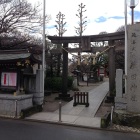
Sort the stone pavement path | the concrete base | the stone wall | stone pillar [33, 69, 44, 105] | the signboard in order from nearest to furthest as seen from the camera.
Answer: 1. the stone pavement path
2. the concrete base
3. the stone wall
4. the signboard
5. stone pillar [33, 69, 44, 105]

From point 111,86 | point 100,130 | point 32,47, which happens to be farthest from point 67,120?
point 32,47

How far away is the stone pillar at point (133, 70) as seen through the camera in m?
11.5

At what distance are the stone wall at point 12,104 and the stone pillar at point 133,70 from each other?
647cm

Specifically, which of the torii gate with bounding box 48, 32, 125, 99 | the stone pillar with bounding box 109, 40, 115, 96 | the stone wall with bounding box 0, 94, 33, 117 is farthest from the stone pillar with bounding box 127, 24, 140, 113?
the stone wall with bounding box 0, 94, 33, 117

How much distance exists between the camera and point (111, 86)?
714 inches

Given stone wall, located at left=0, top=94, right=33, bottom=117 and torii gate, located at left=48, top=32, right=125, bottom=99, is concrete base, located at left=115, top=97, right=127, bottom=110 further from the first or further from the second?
stone wall, located at left=0, top=94, right=33, bottom=117

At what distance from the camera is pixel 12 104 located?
1370 centimetres

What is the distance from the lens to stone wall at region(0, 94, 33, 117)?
13.5m

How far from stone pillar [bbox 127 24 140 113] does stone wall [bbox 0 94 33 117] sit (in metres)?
6.47

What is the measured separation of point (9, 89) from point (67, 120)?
15.9 ft

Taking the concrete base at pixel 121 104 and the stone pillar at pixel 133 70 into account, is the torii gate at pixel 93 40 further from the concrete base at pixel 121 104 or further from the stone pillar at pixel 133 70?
the stone pillar at pixel 133 70

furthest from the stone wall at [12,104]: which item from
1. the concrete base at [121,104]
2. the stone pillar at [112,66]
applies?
the stone pillar at [112,66]

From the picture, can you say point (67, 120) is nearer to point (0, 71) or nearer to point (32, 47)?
point (0, 71)

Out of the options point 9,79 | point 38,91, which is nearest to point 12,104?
point 9,79
